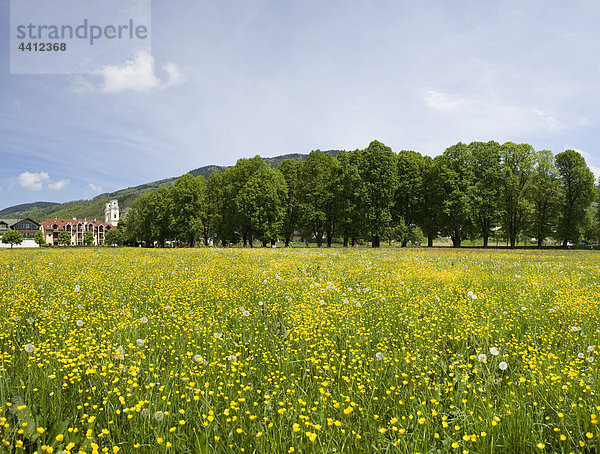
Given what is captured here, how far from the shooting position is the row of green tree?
41.3 metres

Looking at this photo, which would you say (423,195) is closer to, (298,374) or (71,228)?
(298,374)

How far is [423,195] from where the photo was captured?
151 ft

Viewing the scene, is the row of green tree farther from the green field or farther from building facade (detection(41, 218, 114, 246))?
building facade (detection(41, 218, 114, 246))

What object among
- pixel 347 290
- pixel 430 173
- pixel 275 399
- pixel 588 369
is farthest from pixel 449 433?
pixel 430 173

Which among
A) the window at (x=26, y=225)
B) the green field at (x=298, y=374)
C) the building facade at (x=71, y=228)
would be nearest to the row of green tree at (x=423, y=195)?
the green field at (x=298, y=374)

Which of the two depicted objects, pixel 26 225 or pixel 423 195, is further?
pixel 26 225

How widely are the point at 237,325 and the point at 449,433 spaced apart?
3306 mm

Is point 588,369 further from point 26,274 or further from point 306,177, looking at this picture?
point 306,177

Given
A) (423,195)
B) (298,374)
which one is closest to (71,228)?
(423,195)

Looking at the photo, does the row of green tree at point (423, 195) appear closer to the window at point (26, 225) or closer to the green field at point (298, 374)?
the green field at point (298, 374)

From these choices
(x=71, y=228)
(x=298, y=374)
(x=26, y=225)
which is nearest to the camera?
(x=298, y=374)

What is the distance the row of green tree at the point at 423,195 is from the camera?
41312 mm

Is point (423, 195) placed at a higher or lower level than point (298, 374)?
higher

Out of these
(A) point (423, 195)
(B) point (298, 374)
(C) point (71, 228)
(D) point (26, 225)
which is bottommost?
(B) point (298, 374)
